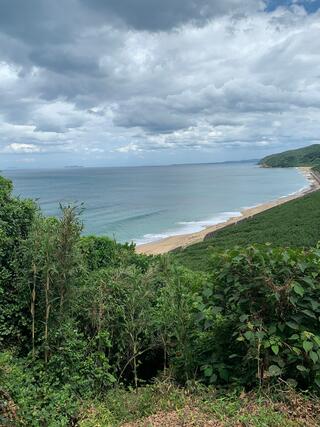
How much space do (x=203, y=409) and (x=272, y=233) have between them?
3400cm

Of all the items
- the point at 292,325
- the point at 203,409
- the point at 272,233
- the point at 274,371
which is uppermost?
the point at 292,325

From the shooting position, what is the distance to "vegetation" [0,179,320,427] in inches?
176

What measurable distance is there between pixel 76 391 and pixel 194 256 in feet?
77.8

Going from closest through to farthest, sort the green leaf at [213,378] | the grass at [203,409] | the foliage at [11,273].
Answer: the grass at [203,409]
the green leaf at [213,378]
the foliage at [11,273]

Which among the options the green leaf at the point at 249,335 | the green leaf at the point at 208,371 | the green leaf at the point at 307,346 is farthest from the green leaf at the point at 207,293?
the green leaf at the point at 307,346

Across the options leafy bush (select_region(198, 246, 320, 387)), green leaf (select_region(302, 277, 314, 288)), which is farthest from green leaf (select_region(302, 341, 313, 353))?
green leaf (select_region(302, 277, 314, 288))

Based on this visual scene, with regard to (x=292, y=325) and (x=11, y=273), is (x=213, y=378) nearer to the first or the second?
(x=292, y=325)

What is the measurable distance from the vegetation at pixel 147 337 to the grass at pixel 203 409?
0.02 meters

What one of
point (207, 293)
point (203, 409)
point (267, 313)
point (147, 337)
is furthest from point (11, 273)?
point (267, 313)

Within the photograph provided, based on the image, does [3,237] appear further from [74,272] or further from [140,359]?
[140,359]

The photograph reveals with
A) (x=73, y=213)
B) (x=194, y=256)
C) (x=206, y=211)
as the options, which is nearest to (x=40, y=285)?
(x=73, y=213)

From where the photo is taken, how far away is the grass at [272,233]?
30.3 m

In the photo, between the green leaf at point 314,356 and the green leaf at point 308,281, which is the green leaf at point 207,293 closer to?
the green leaf at point 308,281

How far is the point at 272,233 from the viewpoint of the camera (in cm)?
3694
